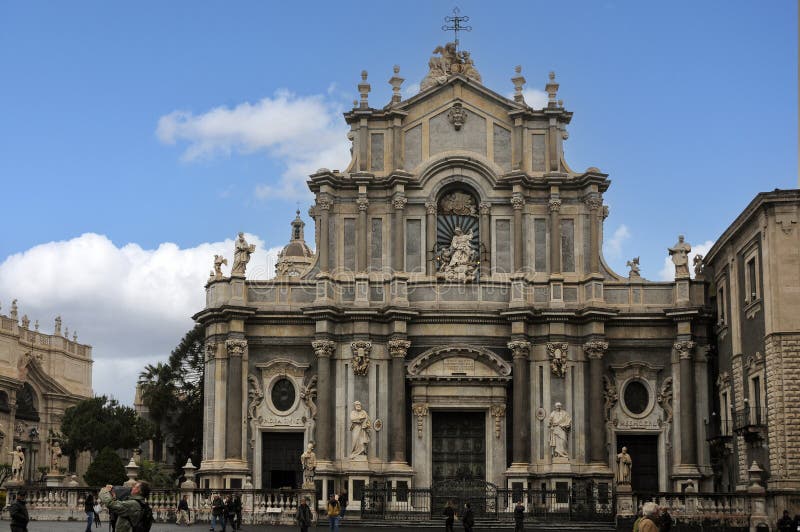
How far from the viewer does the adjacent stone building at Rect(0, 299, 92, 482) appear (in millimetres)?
67062

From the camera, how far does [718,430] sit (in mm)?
41906

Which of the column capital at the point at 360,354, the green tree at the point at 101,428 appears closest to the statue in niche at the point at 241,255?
the column capital at the point at 360,354

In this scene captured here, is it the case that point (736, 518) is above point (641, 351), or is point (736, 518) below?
below

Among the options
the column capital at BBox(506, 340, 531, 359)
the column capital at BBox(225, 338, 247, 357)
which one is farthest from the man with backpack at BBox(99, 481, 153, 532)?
the column capital at BBox(506, 340, 531, 359)

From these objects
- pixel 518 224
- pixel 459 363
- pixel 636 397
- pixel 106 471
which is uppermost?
pixel 518 224

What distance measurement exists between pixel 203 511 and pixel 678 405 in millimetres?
16824

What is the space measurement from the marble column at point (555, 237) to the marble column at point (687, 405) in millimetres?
5046

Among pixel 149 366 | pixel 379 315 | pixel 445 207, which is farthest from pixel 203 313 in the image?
pixel 149 366

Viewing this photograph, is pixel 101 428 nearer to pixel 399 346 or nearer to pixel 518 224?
pixel 399 346

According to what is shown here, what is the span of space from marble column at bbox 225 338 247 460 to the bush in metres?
17.4

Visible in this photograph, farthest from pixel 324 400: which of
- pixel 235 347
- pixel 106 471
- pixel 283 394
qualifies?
pixel 106 471

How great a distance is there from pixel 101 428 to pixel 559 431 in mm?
31713

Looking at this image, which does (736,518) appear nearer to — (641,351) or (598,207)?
(641,351)

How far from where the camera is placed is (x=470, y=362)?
42.6 m
